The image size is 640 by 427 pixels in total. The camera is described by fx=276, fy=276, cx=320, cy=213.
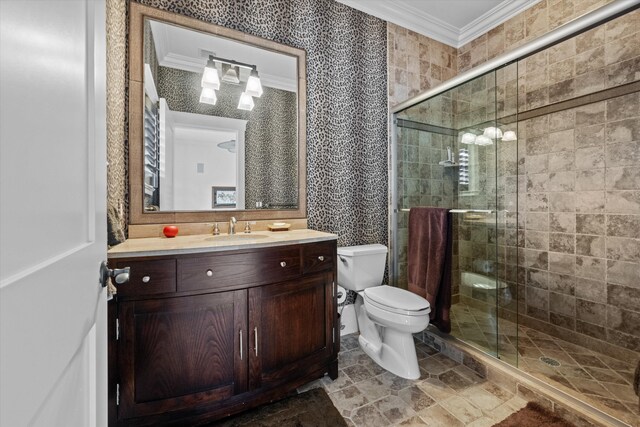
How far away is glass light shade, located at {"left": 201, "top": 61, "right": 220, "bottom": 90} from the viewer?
187cm

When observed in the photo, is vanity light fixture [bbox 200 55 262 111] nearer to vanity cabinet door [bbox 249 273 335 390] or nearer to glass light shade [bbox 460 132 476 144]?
vanity cabinet door [bbox 249 273 335 390]

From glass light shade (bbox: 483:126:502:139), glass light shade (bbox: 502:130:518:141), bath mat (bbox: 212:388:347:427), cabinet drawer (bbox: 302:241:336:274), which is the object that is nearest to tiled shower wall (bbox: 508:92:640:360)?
glass light shade (bbox: 502:130:518:141)

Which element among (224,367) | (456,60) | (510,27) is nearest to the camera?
(224,367)

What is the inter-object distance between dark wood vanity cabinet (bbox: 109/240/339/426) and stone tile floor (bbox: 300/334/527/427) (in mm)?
292

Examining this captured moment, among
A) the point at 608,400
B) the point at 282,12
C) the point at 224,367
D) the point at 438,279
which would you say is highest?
the point at 282,12

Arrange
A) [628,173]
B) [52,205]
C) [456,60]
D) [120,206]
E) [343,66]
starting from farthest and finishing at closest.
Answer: [456,60]
[343,66]
[628,173]
[120,206]
[52,205]

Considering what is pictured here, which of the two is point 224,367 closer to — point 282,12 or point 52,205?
point 52,205

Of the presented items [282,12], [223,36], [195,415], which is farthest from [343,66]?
[195,415]

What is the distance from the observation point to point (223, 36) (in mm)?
1908

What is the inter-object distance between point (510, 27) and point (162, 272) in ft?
11.2

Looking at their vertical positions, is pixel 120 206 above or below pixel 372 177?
below

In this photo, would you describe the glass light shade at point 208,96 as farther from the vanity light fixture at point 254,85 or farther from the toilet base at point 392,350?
the toilet base at point 392,350

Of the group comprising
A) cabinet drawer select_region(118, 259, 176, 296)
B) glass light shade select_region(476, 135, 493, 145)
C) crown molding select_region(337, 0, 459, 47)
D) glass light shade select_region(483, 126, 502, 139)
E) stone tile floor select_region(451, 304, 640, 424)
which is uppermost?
crown molding select_region(337, 0, 459, 47)

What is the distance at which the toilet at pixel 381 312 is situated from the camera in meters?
1.75
